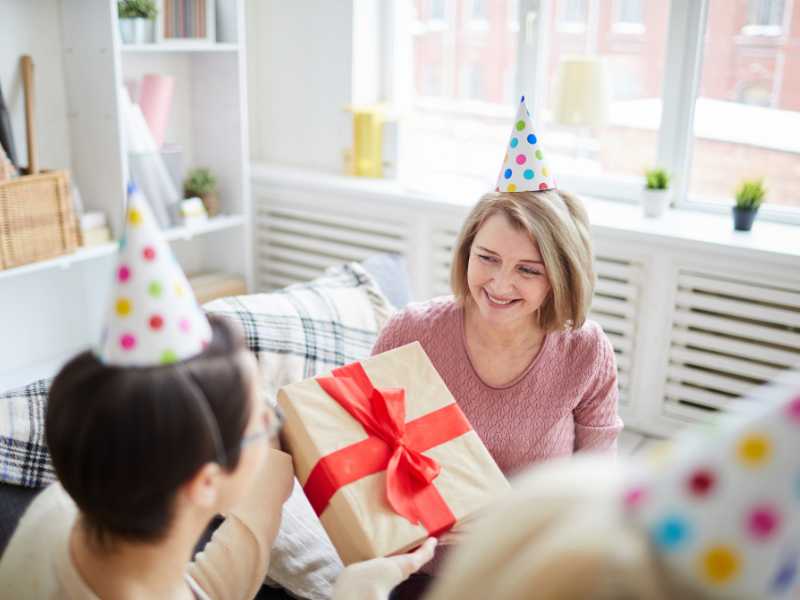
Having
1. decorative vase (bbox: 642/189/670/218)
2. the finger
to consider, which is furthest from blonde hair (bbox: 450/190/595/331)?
decorative vase (bbox: 642/189/670/218)

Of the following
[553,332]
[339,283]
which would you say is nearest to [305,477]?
[553,332]

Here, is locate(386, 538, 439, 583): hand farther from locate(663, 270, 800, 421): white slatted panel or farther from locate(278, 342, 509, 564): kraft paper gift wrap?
locate(663, 270, 800, 421): white slatted panel

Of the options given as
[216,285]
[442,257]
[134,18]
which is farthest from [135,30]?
[442,257]

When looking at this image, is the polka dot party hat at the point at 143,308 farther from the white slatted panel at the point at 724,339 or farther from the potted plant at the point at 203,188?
the potted plant at the point at 203,188

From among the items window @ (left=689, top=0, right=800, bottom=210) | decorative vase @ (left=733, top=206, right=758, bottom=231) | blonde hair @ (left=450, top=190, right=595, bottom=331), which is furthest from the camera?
window @ (left=689, top=0, right=800, bottom=210)

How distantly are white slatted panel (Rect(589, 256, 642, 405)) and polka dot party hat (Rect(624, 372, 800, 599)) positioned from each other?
86.4 inches

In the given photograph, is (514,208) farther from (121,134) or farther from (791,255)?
(121,134)

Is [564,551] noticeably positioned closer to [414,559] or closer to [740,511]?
[740,511]

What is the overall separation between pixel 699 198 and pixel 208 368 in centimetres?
240

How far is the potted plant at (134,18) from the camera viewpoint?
9.30 feet

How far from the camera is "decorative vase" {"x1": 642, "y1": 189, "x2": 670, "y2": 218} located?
9.16 ft

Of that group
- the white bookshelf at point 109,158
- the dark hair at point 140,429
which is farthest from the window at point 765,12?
the dark hair at point 140,429

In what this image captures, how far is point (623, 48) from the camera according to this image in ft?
9.85

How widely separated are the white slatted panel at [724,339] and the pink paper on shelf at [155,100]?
179 centimetres
